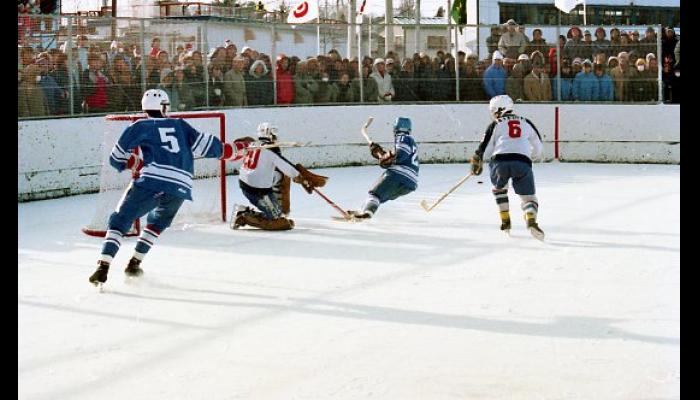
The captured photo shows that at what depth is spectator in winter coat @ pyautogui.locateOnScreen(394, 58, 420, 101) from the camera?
16.1m

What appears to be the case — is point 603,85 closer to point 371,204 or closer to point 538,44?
point 538,44

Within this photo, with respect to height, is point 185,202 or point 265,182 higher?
point 265,182

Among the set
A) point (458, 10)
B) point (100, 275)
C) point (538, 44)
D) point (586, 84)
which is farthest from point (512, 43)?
point (100, 275)

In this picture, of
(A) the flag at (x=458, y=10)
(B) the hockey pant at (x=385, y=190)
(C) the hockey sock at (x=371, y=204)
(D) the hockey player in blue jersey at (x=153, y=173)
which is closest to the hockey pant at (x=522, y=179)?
(B) the hockey pant at (x=385, y=190)

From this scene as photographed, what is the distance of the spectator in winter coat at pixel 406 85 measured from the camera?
16.1m

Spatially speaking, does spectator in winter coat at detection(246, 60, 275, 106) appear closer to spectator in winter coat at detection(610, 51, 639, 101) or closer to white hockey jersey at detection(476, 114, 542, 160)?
spectator in winter coat at detection(610, 51, 639, 101)

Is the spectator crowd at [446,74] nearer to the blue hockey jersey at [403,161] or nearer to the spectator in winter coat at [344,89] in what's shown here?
the spectator in winter coat at [344,89]

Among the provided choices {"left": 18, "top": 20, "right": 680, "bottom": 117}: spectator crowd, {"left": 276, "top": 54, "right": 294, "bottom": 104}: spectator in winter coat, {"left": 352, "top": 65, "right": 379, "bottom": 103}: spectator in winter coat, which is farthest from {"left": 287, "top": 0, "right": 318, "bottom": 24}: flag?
{"left": 276, "top": 54, "right": 294, "bottom": 104}: spectator in winter coat

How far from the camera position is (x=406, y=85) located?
16125mm

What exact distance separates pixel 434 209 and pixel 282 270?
3.61 metres

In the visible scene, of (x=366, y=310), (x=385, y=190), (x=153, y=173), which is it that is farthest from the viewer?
(x=385, y=190)

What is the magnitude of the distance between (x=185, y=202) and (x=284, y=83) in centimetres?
518

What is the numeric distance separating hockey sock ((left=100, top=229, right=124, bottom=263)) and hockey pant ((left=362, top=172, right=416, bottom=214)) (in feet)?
11.8
